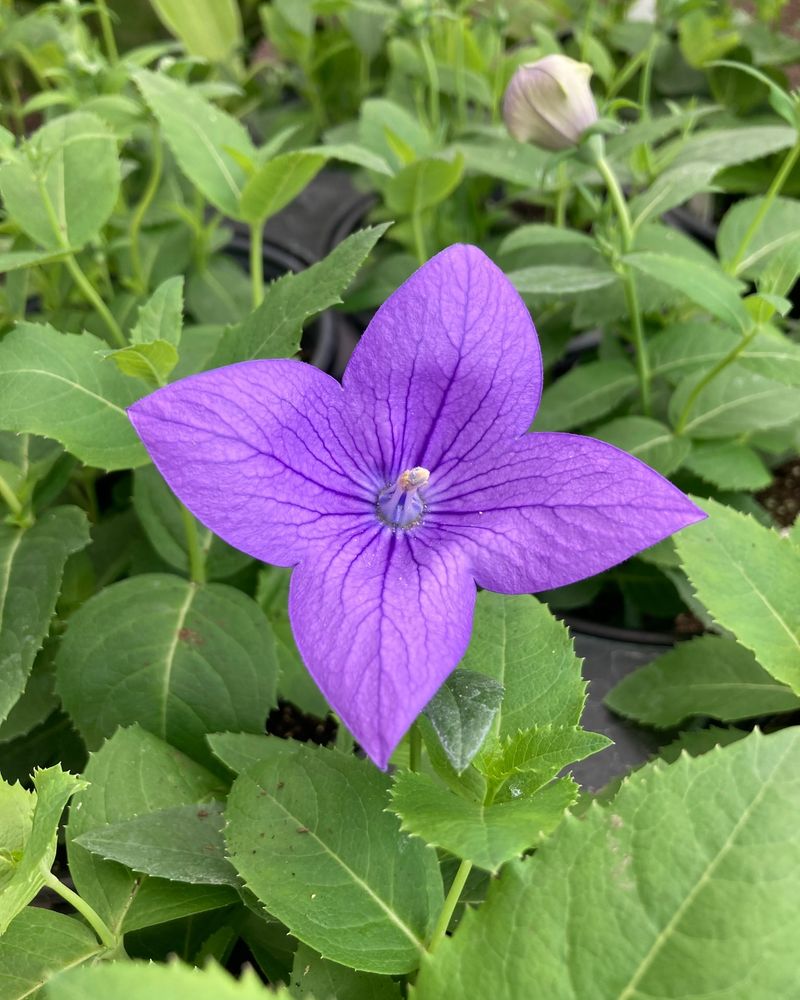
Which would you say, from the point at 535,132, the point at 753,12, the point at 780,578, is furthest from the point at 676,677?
the point at 753,12

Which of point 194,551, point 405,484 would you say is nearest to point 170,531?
point 194,551

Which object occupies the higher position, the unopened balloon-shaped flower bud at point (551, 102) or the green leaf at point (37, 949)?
the unopened balloon-shaped flower bud at point (551, 102)

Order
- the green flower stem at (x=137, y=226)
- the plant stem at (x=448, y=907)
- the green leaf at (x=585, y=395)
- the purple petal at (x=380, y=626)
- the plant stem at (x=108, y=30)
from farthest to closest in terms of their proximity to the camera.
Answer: the plant stem at (x=108, y=30)
the green flower stem at (x=137, y=226)
the green leaf at (x=585, y=395)
the plant stem at (x=448, y=907)
the purple petal at (x=380, y=626)

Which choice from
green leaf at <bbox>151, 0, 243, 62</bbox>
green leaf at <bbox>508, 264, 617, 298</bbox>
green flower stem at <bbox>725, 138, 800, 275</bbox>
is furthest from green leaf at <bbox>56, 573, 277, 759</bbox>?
green leaf at <bbox>151, 0, 243, 62</bbox>

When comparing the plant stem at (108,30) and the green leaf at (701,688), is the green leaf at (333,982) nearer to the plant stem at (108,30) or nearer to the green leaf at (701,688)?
the green leaf at (701,688)

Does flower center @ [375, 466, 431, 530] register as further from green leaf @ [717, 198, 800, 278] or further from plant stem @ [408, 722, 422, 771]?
green leaf @ [717, 198, 800, 278]

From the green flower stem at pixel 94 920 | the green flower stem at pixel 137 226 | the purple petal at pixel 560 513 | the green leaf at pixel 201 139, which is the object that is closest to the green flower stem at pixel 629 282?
the green leaf at pixel 201 139

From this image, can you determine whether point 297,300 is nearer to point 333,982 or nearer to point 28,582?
point 28,582

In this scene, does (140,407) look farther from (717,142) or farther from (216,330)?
(717,142)
